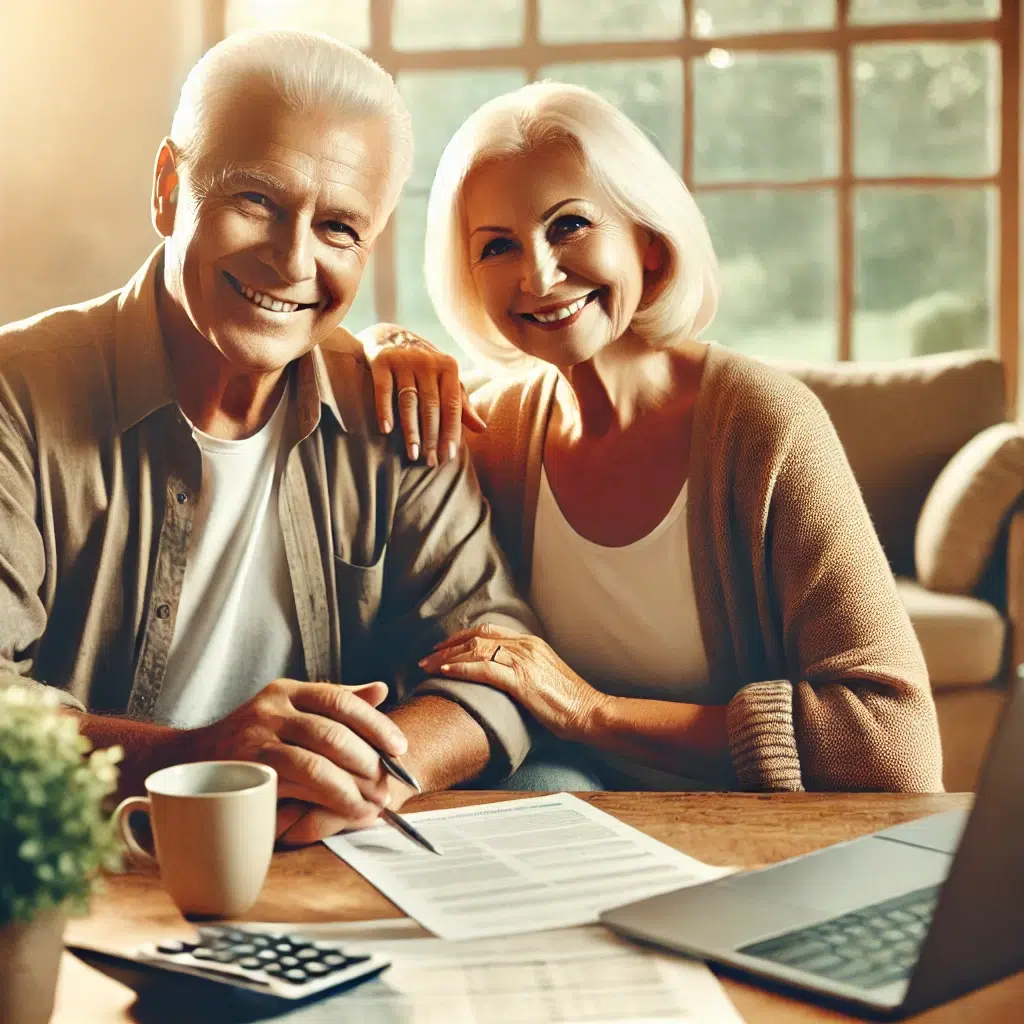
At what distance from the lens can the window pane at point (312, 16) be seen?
444cm

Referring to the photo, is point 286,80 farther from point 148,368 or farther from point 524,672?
point 524,672

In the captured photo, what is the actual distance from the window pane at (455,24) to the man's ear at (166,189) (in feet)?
10.4

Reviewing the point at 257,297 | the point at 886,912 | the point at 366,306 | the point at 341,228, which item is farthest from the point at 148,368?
the point at 366,306

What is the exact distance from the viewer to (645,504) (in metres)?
1.65

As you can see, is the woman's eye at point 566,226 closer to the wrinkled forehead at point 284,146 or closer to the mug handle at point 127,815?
the wrinkled forehead at point 284,146

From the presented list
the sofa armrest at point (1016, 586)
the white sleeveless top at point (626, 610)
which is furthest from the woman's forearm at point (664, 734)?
the sofa armrest at point (1016, 586)

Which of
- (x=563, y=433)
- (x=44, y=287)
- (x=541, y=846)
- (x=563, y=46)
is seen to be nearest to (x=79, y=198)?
(x=44, y=287)

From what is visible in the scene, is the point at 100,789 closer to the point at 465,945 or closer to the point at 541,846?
the point at 465,945

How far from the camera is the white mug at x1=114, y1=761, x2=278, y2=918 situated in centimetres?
83

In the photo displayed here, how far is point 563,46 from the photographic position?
440 cm

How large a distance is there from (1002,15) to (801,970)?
4.26m

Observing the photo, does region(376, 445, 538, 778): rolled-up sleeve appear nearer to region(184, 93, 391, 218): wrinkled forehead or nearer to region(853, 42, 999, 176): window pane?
region(184, 93, 391, 218): wrinkled forehead

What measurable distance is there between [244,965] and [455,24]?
4235 mm

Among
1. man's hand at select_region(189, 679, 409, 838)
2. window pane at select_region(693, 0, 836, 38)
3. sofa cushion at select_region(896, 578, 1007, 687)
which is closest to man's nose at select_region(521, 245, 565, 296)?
man's hand at select_region(189, 679, 409, 838)
